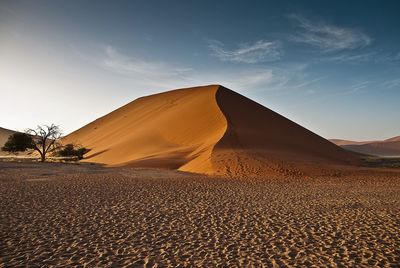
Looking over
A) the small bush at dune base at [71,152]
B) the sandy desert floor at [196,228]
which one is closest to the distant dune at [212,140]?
the small bush at dune base at [71,152]

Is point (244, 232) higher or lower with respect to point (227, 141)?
lower

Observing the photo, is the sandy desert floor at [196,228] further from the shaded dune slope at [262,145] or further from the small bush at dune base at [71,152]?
the small bush at dune base at [71,152]

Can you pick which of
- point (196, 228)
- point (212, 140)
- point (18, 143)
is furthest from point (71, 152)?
point (196, 228)

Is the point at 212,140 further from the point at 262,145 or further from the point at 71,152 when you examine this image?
the point at 71,152

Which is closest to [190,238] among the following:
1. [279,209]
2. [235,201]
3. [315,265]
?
[315,265]

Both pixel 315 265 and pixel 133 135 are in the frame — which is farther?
pixel 133 135

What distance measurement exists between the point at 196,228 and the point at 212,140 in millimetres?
25405

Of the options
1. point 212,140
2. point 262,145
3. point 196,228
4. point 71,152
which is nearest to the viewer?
point 196,228

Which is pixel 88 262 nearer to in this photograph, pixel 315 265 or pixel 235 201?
pixel 315 265

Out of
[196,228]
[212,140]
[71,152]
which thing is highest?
[212,140]

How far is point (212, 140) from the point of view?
34.3 meters

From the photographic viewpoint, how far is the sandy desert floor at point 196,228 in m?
6.60

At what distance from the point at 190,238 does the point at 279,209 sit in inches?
185

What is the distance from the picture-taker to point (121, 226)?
9148mm
